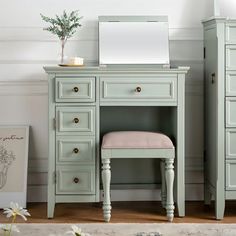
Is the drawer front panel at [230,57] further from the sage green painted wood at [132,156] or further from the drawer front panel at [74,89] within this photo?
the drawer front panel at [74,89]

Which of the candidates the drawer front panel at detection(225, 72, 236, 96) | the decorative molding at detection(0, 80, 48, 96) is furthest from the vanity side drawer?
the decorative molding at detection(0, 80, 48, 96)

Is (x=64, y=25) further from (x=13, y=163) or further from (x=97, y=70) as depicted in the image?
(x=13, y=163)

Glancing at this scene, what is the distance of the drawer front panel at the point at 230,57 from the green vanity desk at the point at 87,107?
247mm

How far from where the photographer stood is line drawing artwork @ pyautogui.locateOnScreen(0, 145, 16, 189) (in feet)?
10.8

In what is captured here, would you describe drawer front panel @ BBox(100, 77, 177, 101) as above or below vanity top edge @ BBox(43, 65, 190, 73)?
below

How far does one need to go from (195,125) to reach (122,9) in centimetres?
93

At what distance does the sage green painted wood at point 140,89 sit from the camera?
2975 mm

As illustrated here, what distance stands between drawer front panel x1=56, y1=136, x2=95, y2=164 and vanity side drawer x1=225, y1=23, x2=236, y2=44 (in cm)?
98

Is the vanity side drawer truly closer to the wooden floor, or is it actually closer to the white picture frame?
the wooden floor

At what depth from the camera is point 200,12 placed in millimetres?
3404

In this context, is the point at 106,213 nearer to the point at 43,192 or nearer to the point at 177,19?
the point at 43,192

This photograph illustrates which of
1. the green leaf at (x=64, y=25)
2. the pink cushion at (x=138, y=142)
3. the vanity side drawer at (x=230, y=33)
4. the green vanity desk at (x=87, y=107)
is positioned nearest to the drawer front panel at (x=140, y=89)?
the green vanity desk at (x=87, y=107)

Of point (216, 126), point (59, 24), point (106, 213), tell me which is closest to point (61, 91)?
point (59, 24)

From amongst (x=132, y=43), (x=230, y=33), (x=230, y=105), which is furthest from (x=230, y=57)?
(x=132, y=43)
